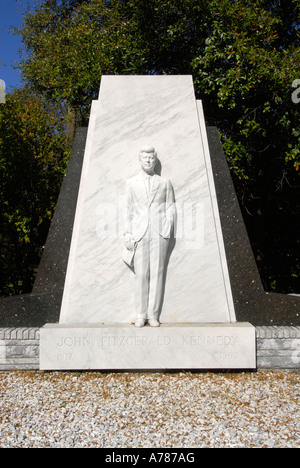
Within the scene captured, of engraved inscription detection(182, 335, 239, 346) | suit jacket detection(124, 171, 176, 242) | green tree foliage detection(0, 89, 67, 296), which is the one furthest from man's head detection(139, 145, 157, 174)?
green tree foliage detection(0, 89, 67, 296)

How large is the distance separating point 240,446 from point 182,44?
7663 mm

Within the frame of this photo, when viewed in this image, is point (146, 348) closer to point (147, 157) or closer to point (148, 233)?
point (148, 233)

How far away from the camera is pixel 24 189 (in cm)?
783

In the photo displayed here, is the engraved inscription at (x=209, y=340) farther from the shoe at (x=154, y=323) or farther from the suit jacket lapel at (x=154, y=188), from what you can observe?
the suit jacket lapel at (x=154, y=188)

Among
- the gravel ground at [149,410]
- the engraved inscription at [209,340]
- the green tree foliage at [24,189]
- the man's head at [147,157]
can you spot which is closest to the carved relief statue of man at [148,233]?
the man's head at [147,157]

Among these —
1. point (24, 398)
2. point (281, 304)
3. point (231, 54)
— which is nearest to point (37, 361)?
point (24, 398)

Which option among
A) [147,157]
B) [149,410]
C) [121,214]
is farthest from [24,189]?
[149,410]

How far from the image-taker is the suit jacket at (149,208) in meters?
3.99

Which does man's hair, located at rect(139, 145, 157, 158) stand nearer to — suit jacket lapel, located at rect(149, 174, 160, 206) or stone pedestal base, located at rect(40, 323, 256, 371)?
suit jacket lapel, located at rect(149, 174, 160, 206)

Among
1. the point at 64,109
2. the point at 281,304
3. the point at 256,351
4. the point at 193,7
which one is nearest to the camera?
the point at 256,351

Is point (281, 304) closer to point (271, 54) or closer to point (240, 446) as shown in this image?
point (240, 446)

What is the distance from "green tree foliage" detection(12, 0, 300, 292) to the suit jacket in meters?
3.41
